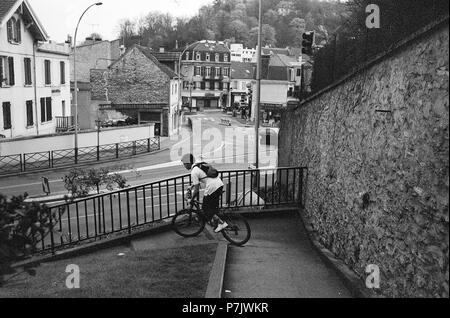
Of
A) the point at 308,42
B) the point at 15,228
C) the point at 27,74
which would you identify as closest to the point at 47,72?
the point at 27,74

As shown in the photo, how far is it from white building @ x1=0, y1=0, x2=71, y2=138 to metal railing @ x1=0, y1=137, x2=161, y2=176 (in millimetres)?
2295

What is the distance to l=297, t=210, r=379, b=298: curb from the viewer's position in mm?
6208

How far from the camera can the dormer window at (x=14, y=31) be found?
30094mm

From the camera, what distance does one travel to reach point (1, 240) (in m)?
5.15

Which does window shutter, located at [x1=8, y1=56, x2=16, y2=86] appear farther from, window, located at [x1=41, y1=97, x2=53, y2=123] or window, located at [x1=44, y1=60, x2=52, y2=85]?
window, located at [x1=44, y1=60, x2=52, y2=85]

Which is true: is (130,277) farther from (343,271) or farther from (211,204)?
(343,271)

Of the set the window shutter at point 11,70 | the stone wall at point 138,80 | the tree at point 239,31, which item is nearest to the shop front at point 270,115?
the stone wall at point 138,80

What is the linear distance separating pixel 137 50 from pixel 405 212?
1930 inches

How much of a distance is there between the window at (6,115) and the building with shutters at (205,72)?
5920 cm

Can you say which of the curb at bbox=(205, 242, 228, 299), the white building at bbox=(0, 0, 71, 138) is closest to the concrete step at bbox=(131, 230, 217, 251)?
the curb at bbox=(205, 242, 228, 299)

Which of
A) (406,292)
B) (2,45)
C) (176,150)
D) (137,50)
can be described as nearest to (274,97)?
(137,50)

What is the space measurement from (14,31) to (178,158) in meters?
14.0

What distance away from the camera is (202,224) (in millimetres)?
9492

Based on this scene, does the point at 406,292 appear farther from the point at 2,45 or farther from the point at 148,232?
the point at 2,45
